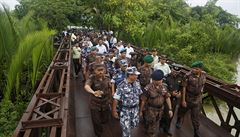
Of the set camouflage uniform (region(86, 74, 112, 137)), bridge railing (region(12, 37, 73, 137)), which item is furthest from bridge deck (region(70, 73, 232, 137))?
bridge railing (region(12, 37, 73, 137))

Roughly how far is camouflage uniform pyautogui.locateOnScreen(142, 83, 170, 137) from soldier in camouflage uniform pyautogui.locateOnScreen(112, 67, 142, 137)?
0.24m

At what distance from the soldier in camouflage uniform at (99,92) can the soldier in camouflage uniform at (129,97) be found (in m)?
0.40

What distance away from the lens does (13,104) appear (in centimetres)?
628

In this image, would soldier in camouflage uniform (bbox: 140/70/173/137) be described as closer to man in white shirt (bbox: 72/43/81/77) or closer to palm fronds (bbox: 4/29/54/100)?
palm fronds (bbox: 4/29/54/100)

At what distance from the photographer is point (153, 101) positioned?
4.58 metres

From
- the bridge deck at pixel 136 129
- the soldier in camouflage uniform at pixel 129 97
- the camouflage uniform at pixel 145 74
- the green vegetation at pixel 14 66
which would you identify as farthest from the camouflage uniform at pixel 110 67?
the soldier in camouflage uniform at pixel 129 97

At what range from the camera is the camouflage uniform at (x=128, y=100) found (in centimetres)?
436

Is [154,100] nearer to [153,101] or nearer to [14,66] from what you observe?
[153,101]

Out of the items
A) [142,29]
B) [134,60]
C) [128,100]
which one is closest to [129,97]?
[128,100]

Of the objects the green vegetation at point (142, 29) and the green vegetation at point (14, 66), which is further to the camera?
the green vegetation at point (142, 29)

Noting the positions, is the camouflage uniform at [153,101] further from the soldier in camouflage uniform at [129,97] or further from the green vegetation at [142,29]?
the green vegetation at [142,29]

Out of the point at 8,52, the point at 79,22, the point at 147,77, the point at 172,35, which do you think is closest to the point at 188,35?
the point at 172,35

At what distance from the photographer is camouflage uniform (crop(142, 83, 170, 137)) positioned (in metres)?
4.56

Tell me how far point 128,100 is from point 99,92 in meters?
0.50
